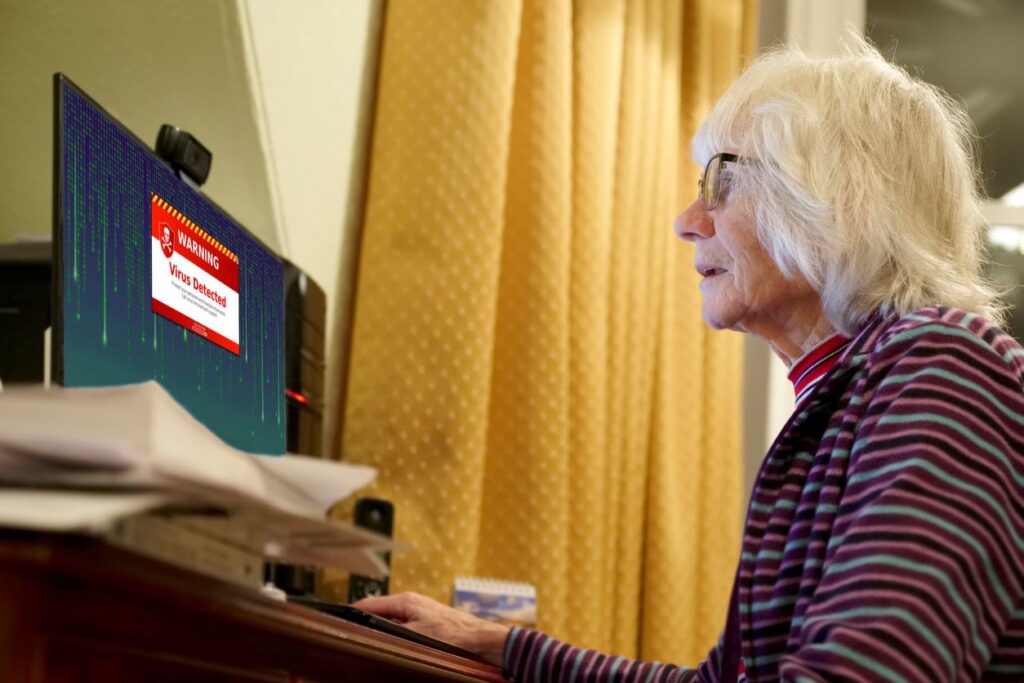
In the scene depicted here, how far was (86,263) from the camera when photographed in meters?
1.05

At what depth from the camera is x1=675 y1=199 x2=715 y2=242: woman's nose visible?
1448mm

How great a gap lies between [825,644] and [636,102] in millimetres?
1666

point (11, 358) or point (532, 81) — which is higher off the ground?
point (532, 81)

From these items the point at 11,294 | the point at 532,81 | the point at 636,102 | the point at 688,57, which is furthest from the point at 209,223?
the point at 688,57

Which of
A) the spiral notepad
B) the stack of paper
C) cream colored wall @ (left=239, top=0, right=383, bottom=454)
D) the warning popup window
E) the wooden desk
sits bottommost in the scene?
the spiral notepad

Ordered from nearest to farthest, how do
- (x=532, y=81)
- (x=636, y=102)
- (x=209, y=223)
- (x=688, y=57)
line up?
(x=209, y=223) → (x=532, y=81) → (x=636, y=102) → (x=688, y=57)

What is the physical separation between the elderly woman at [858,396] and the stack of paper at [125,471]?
1.32 ft

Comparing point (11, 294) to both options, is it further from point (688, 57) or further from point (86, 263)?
point (688, 57)

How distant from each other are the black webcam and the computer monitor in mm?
75

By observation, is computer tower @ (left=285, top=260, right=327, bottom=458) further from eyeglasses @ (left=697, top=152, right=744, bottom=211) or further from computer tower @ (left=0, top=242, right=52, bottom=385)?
eyeglasses @ (left=697, top=152, right=744, bottom=211)

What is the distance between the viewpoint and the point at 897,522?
878 mm

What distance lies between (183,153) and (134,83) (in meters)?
0.57

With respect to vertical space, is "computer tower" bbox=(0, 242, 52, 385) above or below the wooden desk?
above

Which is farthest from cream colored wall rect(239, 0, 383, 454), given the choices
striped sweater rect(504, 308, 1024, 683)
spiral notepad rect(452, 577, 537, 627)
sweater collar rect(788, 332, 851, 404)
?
striped sweater rect(504, 308, 1024, 683)
